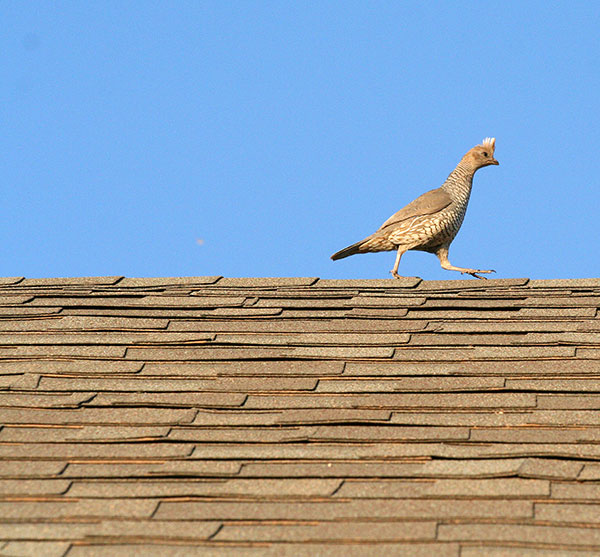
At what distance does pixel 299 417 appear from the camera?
3902 millimetres

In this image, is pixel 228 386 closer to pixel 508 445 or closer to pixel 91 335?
pixel 91 335

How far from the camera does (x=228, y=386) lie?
4.22m

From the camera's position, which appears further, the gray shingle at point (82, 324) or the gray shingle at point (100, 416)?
the gray shingle at point (82, 324)

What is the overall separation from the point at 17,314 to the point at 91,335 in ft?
1.82

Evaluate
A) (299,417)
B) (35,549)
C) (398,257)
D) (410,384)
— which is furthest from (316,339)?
(398,257)

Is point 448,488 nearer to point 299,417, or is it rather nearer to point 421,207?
point 299,417

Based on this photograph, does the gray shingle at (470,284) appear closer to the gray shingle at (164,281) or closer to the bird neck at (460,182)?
the gray shingle at (164,281)

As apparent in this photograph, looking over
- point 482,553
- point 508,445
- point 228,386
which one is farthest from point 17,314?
point 482,553

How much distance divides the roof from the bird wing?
229 centimetres

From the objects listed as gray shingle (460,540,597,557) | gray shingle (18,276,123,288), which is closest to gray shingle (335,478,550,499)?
gray shingle (460,540,597,557)

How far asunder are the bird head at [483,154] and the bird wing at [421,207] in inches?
28.9

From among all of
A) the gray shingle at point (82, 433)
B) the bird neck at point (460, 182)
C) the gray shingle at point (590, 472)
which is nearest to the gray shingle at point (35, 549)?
the gray shingle at point (82, 433)

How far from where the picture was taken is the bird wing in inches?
298

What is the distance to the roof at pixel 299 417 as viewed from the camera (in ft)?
10.2
